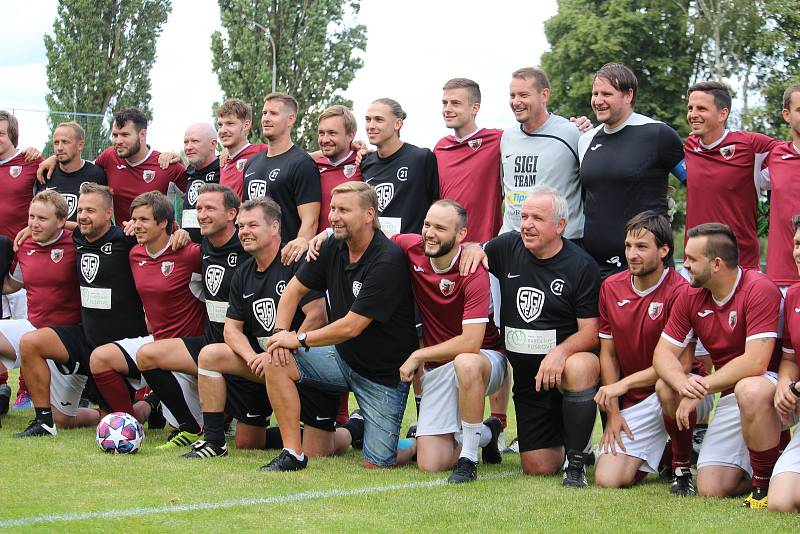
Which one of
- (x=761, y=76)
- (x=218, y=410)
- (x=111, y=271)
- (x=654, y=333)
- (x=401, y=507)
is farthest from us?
(x=761, y=76)

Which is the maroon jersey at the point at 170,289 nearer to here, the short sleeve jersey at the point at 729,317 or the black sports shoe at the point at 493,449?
the black sports shoe at the point at 493,449

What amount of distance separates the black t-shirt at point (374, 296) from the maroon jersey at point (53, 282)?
7.67 feet

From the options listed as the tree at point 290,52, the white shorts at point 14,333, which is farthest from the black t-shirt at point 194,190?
the tree at point 290,52

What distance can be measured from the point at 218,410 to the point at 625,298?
2.75 m

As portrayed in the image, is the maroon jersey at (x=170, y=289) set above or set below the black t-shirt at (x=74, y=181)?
below

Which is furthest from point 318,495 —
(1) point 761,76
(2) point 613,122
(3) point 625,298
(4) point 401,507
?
(1) point 761,76

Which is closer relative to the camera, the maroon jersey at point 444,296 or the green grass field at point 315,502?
the green grass field at point 315,502

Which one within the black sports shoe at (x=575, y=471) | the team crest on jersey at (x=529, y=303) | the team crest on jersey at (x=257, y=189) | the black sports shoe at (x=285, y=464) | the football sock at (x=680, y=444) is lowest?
the black sports shoe at (x=285, y=464)

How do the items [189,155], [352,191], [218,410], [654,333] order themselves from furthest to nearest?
[189,155]
[218,410]
[352,191]
[654,333]

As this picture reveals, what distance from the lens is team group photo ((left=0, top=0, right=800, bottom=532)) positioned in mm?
5320

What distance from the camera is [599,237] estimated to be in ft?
21.1

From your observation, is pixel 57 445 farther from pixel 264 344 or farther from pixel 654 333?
pixel 654 333

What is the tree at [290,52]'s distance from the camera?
29.5m

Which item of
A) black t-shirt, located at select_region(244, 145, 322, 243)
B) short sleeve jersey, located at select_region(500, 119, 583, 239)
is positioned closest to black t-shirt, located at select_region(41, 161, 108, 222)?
black t-shirt, located at select_region(244, 145, 322, 243)
